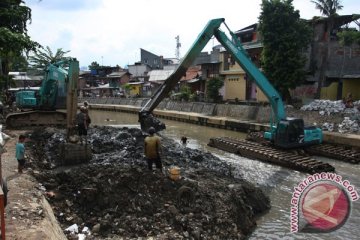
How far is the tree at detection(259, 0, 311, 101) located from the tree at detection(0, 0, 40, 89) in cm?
2000

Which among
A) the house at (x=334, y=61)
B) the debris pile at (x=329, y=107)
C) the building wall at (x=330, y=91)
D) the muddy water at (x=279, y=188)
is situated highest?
the house at (x=334, y=61)

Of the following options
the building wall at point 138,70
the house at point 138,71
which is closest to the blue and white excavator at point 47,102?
the house at point 138,71

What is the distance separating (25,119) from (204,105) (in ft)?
68.6

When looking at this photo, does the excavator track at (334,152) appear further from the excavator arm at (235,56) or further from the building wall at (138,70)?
the building wall at (138,70)

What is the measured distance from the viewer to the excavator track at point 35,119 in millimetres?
21125

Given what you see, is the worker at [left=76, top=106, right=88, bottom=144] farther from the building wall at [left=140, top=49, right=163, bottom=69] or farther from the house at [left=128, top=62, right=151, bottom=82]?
the building wall at [left=140, top=49, right=163, bottom=69]

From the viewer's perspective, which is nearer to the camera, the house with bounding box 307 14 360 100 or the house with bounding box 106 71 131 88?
the house with bounding box 307 14 360 100

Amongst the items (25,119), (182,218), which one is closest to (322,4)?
(25,119)

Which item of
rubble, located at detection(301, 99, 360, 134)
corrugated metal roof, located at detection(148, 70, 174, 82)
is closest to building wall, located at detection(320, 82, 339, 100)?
rubble, located at detection(301, 99, 360, 134)

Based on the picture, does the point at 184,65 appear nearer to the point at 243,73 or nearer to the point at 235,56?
the point at 235,56

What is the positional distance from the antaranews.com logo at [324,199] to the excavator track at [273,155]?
10653mm

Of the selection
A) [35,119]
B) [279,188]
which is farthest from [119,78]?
[279,188]

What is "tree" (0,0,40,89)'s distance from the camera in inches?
454

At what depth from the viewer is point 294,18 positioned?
3100 cm
